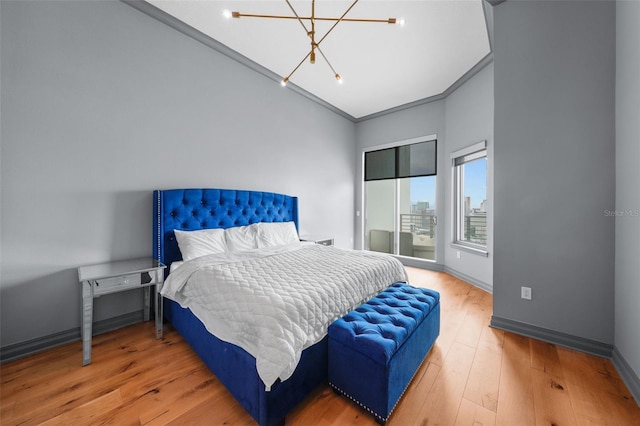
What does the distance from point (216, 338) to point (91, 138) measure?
6.54 feet

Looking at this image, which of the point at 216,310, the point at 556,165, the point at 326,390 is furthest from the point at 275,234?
the point at 556,165

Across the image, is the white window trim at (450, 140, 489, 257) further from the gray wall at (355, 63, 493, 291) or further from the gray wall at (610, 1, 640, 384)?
the gray wall at (610, 1, 640, 384)

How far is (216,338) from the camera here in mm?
1560

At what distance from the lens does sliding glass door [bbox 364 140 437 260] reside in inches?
177

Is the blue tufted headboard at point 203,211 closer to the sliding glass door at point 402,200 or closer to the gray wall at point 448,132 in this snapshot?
the sliding glass door at point 402,200

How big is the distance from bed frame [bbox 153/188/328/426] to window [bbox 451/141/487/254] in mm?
2620

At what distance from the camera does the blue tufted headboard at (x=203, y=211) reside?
239 cm

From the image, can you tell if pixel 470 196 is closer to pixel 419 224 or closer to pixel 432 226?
pixel 432 226

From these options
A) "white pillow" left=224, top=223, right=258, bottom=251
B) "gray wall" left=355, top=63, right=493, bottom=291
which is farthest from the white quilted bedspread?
"gray wall" left=355, top=63, right=493, bottom=291

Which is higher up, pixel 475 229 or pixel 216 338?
pixel 475 229

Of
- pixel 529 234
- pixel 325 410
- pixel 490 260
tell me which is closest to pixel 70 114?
pixel 325 410

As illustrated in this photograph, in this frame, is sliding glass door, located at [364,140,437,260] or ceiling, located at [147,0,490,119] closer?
ceiling, located at [147,0,490,119]

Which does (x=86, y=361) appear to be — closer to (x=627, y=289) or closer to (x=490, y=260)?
(x=627, y=289)

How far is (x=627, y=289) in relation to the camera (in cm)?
166
